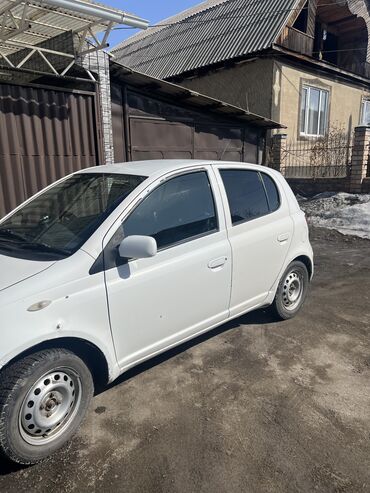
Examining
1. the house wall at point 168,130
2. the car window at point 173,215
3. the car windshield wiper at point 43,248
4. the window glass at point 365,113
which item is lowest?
the car windshield wiper at point 43,248

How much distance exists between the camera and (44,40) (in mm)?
6297

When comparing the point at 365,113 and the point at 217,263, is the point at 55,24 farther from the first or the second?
the point at 365,113

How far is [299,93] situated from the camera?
14156mm

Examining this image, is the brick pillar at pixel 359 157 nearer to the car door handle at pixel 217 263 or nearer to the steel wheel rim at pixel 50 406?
the car door handle at pixel 217 263

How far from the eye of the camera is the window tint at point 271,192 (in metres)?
3.85

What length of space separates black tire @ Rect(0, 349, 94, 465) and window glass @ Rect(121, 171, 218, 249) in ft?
3.11

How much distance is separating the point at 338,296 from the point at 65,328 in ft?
12.6

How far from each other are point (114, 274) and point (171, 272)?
0.47 meters

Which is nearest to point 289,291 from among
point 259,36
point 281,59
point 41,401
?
point 41,401

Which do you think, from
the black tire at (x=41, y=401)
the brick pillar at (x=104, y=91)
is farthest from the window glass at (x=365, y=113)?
the black tire at (x=41, y=401)

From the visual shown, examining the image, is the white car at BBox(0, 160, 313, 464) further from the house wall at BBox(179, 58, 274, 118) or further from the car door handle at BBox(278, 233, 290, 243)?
the house wall at BBox(179, 58, 274, 118)

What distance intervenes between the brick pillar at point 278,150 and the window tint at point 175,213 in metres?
9.74

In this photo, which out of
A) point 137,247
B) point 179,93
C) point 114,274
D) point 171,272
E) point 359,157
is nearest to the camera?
point 137,247

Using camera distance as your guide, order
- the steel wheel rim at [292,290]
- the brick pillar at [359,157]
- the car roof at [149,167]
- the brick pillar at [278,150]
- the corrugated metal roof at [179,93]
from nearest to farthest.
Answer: the car roof at [149,167] < the steel wheel rim at [292,290] < the corrugated metal roof at [179,93] < the brick pillar at [359,157] < the brick pillar at [278,150]
